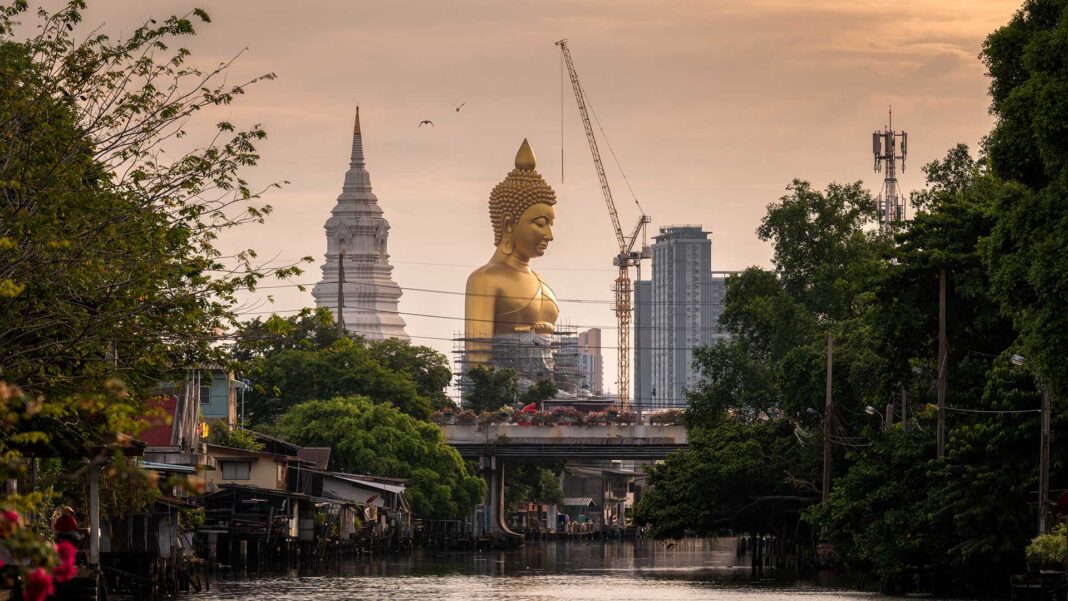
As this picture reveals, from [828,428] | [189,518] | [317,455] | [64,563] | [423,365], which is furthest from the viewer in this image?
[423,365]

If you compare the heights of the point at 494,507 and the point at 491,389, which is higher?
the point at 491,389

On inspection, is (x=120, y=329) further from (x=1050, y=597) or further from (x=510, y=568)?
(x=510, y=568)

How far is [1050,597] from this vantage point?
3903 cm

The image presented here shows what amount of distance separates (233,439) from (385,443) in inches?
837

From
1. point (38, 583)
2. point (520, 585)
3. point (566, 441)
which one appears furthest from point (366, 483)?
point (38, 583)

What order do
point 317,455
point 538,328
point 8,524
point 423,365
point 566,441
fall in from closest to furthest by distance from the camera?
point 8,524 < point 317,455 < point 566,441 < point 423,365 < point 538,328

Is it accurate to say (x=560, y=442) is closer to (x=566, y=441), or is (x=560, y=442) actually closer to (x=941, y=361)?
(x=566, y=441)

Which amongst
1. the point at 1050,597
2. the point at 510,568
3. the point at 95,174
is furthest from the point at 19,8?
the point at 510,568

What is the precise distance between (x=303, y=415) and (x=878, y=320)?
5859 cm

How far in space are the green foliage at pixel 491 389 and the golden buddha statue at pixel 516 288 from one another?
2008 cm

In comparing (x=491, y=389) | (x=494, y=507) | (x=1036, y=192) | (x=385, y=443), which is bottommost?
(x=494, y=507)

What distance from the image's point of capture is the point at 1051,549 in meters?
37.2

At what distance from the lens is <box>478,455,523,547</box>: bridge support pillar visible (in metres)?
123

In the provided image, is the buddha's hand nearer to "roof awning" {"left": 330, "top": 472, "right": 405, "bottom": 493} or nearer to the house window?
"roof awning" {"left": 330, "top": 472, "right": 405, "bottom": 493}
